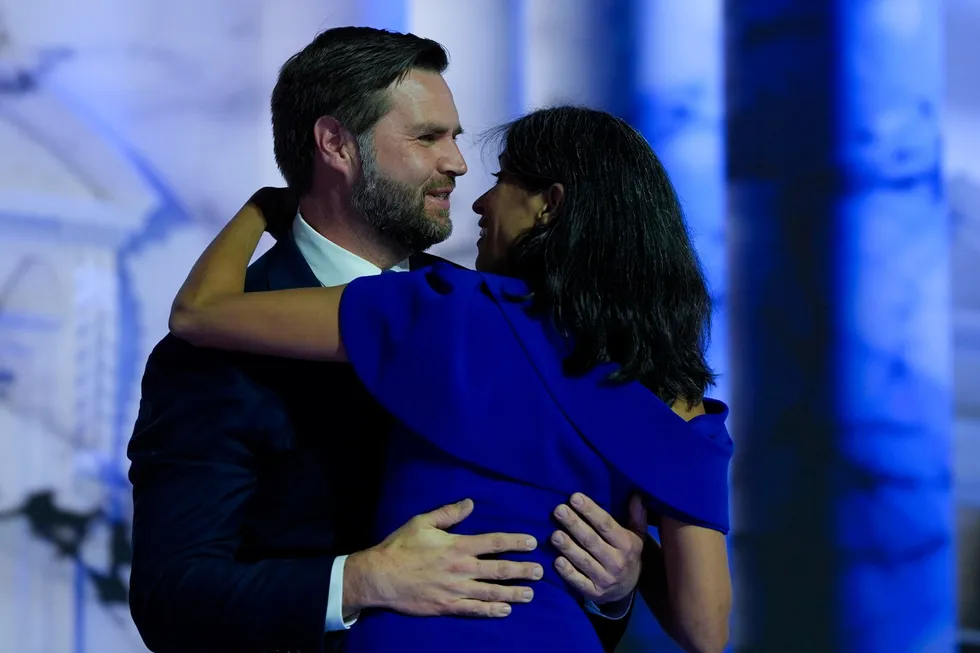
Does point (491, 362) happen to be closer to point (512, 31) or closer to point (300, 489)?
point (300, 489)

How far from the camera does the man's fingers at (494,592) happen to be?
987mm

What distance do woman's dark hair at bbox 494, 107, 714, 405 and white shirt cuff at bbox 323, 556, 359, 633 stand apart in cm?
28

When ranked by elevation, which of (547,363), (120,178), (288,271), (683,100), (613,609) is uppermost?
(683,100)

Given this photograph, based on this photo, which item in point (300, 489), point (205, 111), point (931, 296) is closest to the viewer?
point (300, 489)

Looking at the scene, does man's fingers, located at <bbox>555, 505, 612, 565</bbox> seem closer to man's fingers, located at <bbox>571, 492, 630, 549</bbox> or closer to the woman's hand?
man's fingers, located at <bbox>571, 492, 630, 549</bbox>

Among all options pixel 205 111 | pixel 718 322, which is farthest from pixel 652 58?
pixel 205 111

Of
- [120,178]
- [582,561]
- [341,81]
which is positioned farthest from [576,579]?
[120,178]

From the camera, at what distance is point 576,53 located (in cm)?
215

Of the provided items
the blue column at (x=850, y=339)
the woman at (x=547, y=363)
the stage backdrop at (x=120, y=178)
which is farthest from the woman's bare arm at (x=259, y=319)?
the blue column at (x=850, y=339)

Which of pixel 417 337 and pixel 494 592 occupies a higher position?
pixel 417 337

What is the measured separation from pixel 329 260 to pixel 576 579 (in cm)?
45

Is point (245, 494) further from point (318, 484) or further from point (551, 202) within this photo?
point (551, 202)

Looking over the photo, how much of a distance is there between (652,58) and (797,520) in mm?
884

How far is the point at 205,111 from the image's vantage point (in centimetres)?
218
